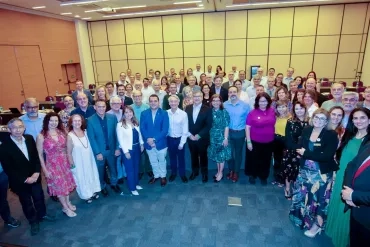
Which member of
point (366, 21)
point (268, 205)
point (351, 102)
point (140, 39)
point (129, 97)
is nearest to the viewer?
point (351, 102)

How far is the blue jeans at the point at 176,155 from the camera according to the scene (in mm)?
4203

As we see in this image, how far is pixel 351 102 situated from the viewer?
322 centimetres

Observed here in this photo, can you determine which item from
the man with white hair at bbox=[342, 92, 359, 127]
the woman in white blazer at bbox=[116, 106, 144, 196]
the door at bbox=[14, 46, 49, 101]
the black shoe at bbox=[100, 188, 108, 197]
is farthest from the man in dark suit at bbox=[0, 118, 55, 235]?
the door at bbox=[14, 46, 49, 101]

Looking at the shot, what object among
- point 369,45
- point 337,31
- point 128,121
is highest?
point 337,31

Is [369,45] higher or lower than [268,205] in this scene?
higher

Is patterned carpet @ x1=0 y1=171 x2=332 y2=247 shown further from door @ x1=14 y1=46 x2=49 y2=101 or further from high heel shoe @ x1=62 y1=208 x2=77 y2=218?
door @ x1=14 y1=46 x2=49 y2=101

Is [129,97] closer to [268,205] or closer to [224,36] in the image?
[268,205]

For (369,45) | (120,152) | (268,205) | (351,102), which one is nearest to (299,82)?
(351,102)

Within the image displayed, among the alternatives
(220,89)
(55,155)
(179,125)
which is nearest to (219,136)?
(179,125)

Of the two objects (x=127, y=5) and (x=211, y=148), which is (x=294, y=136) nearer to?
(x=211, y=148)

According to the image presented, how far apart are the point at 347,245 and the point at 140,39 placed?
11.7 m

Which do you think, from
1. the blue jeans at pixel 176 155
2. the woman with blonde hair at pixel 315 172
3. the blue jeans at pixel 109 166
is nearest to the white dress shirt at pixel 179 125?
the blue jeans at pixel 176 155

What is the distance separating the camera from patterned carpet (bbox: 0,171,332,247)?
3020 millimetres

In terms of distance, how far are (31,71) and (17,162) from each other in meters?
7.89
